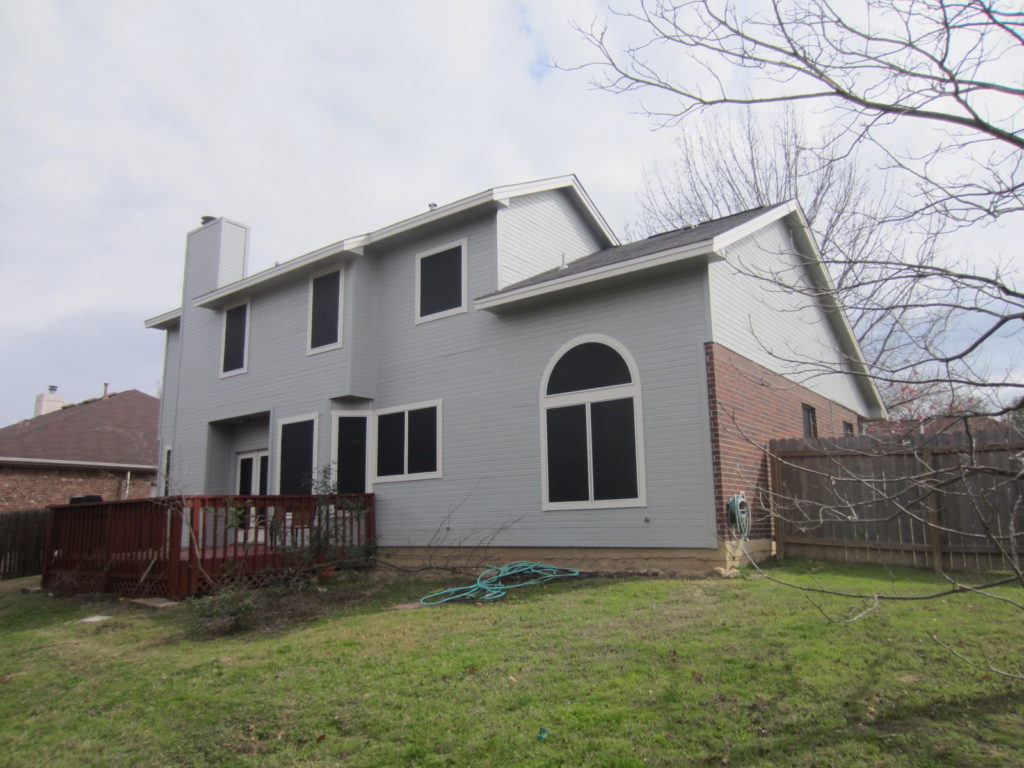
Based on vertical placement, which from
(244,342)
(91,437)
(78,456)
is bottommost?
(78,456)

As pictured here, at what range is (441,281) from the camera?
1290 centimetres

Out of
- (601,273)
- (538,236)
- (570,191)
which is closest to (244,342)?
(538,236)

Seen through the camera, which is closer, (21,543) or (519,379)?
(519,379)

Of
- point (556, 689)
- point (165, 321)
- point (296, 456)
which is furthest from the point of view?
point (165, 321)

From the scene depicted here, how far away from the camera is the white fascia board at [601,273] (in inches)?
372

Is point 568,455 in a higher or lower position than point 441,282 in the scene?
lower

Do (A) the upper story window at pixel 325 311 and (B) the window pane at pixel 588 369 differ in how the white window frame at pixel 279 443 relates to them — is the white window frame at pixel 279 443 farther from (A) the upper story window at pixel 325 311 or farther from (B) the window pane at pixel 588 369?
(B) the window pane at pixel 588 369

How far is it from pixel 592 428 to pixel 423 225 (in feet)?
16.4

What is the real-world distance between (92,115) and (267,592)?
20.6 feet

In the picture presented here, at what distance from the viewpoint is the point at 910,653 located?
5.21m

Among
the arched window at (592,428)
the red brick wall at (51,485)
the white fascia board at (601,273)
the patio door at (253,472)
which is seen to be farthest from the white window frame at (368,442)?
the red brick wall at (51,485)

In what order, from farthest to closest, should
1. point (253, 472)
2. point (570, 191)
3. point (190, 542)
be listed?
1. point (253, 472)
2. point (570, 191)
3. point (190, 542)

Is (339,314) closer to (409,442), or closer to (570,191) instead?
(409,442)

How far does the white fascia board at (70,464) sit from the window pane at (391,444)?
13.6 meters
